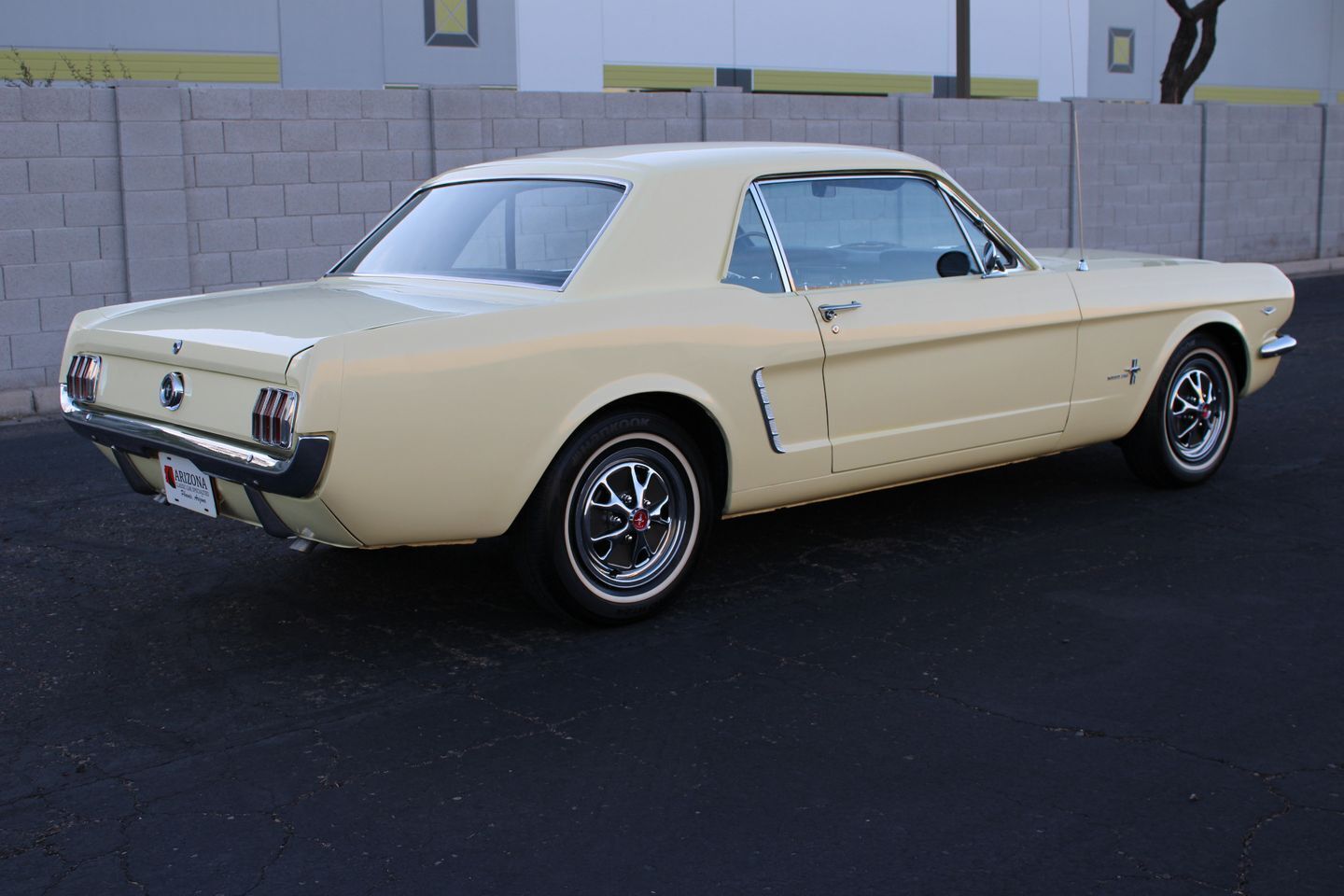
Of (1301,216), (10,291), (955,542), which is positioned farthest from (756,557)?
(1301,216)

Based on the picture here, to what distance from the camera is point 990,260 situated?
573 centimetres

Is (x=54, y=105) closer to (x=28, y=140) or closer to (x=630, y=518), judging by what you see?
(x=28, y=140)

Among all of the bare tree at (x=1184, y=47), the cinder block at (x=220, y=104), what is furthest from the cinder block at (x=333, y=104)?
the bare tree at (x=1184, y=47)

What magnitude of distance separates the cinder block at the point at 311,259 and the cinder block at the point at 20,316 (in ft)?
6.44

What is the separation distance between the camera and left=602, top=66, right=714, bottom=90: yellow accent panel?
1035 inches

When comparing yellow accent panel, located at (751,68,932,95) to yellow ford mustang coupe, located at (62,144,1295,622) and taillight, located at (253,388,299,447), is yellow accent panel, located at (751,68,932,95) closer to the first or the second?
yellow ford mustang coupe, located at (62,144,1295,622)

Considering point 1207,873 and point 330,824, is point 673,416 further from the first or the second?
point 1207,873

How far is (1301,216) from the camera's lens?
20.0 m

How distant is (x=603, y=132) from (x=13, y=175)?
5.12 m

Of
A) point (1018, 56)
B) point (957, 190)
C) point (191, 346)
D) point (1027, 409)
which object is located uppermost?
point (1018, 56)

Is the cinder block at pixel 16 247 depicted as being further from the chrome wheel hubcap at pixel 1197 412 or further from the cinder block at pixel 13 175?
the chrome wheel hubcap at pixel 1197 412

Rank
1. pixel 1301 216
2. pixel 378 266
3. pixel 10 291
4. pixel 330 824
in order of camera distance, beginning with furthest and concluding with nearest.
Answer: pixel 1301 216, pixel 10 291, pixel 378 266, pixel 330 824

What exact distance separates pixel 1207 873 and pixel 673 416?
234 cm

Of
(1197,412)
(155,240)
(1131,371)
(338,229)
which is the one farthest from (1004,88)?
(1131,371)
